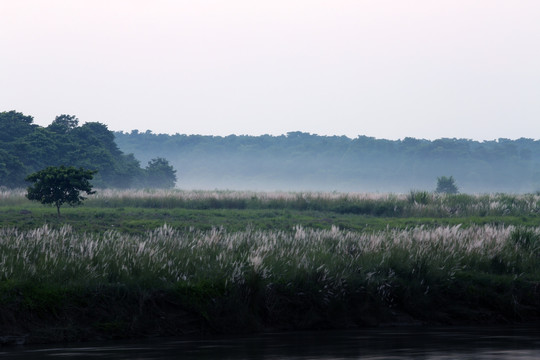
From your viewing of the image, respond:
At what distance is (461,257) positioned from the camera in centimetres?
1642

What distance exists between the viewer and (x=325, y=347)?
1128 cm

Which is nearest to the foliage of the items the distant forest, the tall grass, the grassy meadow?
the tall grass

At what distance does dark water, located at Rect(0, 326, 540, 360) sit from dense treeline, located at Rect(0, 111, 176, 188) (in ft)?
167

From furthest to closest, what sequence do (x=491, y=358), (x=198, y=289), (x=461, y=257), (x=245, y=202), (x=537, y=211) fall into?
(x=245, y=202), (x=537, y=211), (x=461, y=257), (x=198, y=289), (x=491, y=358)

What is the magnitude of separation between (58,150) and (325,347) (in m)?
61.3

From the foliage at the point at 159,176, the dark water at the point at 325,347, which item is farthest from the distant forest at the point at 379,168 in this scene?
the dark water at the point at 325,347

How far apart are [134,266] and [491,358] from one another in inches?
245

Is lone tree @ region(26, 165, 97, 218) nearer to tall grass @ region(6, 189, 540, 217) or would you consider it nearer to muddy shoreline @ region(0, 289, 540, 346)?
tall grass @ region(6, 189, 540, 217)

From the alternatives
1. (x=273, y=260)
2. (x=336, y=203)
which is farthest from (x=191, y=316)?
(x=336, y=203)

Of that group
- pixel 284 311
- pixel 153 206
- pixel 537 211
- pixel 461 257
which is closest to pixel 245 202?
pixel 153 206

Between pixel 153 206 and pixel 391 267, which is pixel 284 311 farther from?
pixel 153 206

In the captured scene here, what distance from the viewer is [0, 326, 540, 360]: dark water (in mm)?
10445

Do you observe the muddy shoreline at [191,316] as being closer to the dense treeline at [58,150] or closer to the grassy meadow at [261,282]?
the grassy meadow at [261,282]

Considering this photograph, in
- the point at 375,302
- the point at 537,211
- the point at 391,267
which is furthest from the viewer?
the point at 537,211
